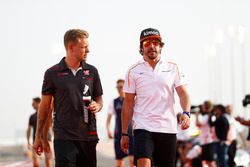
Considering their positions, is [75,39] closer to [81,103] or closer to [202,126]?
[81,103]

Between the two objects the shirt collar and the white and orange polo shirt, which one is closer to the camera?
the shirt collar

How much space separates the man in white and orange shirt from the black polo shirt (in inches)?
36.4

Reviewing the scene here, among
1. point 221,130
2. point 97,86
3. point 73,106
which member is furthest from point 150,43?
point 221,130

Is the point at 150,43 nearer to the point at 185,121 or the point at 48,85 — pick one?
the point at 185,121

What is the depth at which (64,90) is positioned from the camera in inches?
397

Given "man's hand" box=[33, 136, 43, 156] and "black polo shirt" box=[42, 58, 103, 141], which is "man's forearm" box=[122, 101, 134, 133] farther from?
"man's hand" box=[33, 136, 43, 156]

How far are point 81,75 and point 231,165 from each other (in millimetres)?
11856

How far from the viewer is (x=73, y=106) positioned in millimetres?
10078

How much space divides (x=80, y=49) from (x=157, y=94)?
1.28 m

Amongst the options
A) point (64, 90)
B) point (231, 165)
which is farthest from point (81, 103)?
point (231, 165)

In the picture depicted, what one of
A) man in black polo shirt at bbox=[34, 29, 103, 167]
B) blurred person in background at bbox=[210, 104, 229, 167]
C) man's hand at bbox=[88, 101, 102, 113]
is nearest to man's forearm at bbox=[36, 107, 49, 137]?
man in black polo shirt at bbox=[34, 29, 103, 167]

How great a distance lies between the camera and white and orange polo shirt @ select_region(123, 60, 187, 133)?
1088 centimetres

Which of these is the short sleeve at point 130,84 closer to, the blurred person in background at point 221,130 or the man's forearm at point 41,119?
the man's forearm at point 41,119

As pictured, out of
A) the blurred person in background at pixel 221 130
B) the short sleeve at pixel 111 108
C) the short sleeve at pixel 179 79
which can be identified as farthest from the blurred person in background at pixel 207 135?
the short sleeve at pixel 179 79
